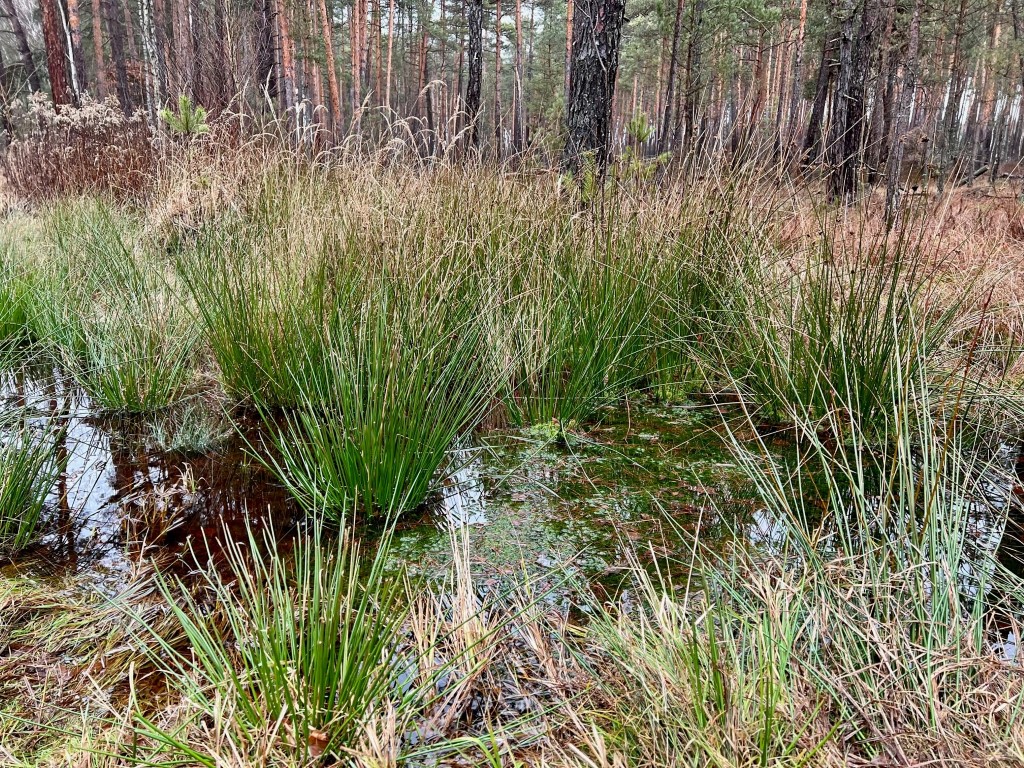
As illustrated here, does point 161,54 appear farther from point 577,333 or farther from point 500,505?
point 500,505

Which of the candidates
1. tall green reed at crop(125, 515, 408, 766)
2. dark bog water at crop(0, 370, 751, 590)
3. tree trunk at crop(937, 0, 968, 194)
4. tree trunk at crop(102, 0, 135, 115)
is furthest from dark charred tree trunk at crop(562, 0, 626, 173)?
tree trunk at crop(102, 0, 135, 115)

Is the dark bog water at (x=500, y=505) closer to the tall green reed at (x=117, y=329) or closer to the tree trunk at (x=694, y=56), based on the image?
the tall green reed at (x=117, y=329)

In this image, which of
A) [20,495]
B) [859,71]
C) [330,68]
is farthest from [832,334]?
[330,68]

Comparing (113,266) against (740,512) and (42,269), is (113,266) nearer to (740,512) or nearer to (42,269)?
(42,269)

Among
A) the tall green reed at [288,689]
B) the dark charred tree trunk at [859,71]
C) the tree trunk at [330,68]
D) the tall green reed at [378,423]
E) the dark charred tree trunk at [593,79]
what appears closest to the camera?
the tall green reed at [288,689]

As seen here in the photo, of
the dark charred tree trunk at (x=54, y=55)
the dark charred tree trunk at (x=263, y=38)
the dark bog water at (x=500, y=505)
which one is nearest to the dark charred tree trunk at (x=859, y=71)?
the dark bog water at (x=500, y=505)

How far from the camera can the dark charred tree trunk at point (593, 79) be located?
4.27 meters

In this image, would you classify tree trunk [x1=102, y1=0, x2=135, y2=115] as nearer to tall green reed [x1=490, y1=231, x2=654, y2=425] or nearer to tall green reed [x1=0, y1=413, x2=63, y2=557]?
tall green reed [x1=490, y1=231, x2=654, y2=425]

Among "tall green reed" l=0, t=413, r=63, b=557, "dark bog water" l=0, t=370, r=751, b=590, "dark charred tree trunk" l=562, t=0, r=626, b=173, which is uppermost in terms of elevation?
"dark charred tree trunk" l=562, t=0, r=626, b=173

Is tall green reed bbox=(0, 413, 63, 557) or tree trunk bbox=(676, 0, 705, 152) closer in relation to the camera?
tall green reed bbox=(0, 413, 63, 557)

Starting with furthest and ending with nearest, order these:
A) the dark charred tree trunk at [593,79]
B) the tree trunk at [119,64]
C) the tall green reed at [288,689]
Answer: the tree trunk at [119,64] → the dark charred tree trunk at [593,79] → the tall green reed at [288,689]

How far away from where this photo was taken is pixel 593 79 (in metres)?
4.39

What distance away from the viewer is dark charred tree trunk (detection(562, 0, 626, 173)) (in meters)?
4.27

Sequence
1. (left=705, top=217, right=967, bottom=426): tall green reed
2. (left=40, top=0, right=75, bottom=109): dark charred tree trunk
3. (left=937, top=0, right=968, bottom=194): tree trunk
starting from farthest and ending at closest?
(left=937, top=0, right=968, bottom=194): tree trunk → (left=40, top=0, right=75, bottom=109): dark charred tree trunk → (left=705, top=217, right=967, bottom=426): tall green reed
